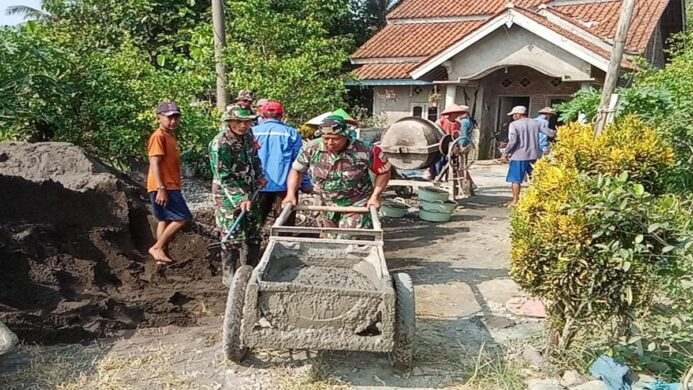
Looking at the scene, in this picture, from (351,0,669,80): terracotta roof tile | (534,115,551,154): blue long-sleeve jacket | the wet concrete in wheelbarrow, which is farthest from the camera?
(351,0,669,80): terracotta roof tile

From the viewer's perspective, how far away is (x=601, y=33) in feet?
51.2

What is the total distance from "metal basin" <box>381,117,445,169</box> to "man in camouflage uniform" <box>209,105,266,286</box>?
191 inches

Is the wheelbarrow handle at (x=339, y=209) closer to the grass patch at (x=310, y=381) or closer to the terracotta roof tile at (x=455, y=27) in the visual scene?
the grass patch at (x=310, y=381)

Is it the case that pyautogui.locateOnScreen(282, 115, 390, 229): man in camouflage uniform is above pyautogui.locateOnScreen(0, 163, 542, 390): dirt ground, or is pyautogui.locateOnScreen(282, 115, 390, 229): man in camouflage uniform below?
above

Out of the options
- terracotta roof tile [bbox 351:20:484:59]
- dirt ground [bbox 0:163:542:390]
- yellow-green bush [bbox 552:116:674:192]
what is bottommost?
dirt ground [bbox 0:163:542:390]

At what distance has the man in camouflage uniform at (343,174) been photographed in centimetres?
473

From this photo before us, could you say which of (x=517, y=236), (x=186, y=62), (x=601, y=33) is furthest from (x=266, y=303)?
(x=601, y=33)

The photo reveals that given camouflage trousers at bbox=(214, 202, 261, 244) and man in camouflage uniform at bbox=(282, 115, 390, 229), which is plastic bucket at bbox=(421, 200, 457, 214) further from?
camouflage trousers at bbox=(214, 202, 261, 244)

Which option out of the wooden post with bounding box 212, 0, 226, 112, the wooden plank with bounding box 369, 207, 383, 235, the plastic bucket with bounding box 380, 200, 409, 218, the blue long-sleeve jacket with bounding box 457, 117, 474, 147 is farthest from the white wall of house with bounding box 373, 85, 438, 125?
the wooden plank with bounding box 369, 207, 383, 235

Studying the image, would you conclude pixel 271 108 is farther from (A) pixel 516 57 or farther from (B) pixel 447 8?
(B) pixel 447 8

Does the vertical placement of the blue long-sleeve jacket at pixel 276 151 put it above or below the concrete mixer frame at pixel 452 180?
Result: above

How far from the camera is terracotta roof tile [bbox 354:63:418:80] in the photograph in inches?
697

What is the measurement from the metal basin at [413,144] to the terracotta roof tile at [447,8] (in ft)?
36.9

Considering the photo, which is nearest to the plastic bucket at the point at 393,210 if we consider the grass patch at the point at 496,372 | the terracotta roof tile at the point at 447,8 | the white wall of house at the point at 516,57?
the grass patch at the point at 496,372
